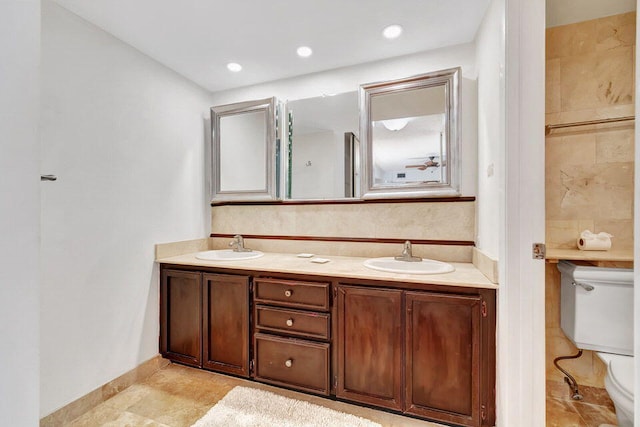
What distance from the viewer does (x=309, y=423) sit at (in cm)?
152

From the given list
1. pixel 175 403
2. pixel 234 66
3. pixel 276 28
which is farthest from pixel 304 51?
pixel 175 403

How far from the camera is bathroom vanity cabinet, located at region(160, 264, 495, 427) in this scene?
55.6 inches

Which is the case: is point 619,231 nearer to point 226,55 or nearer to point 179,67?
point 226,55

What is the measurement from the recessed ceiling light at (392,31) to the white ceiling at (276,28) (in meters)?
0.04

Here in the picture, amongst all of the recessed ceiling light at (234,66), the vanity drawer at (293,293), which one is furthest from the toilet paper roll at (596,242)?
the recessed ceiling light at (234,66)

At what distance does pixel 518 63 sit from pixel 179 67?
2.25 metres

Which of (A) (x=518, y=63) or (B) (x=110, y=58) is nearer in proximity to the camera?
(A) (x=518, y=63)

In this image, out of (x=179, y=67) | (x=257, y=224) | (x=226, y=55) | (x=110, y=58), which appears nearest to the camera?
(x=110, y=58)

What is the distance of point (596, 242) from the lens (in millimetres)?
1637

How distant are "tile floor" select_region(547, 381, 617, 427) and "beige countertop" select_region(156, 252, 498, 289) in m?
0.95

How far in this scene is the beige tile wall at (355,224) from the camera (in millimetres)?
1926

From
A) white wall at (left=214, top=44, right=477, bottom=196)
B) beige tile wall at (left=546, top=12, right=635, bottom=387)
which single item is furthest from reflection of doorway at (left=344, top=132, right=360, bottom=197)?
beige tile wall at (left=546, top=12, right=635, bottom=387)

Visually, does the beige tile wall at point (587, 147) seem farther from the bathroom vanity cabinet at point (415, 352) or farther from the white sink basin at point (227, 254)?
the white sink basin at point (227, 254)

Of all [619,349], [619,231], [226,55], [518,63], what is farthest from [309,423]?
[226,55]
